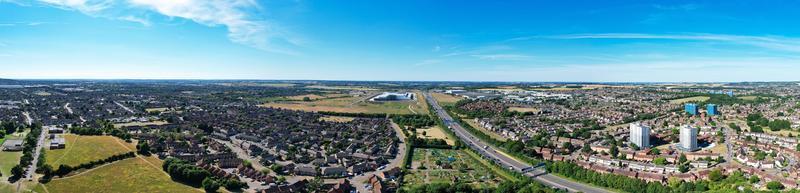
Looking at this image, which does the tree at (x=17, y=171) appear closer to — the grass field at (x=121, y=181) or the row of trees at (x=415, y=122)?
the grass field at (x=121, y=181)

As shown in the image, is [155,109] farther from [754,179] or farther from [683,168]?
[754,179]

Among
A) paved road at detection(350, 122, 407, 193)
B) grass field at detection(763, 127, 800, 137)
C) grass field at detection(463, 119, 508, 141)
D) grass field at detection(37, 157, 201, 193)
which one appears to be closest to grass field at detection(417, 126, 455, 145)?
paved road at detection(350, 122, 407, 193)

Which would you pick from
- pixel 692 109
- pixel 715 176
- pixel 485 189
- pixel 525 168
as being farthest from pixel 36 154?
pixel 692 109

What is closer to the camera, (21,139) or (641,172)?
(641,172)

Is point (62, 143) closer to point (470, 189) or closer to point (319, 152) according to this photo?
point (319, 152)

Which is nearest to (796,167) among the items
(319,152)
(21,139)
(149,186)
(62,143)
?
(319,152)

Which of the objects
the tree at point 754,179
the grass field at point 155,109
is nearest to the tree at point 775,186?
the tree at point 754,179
